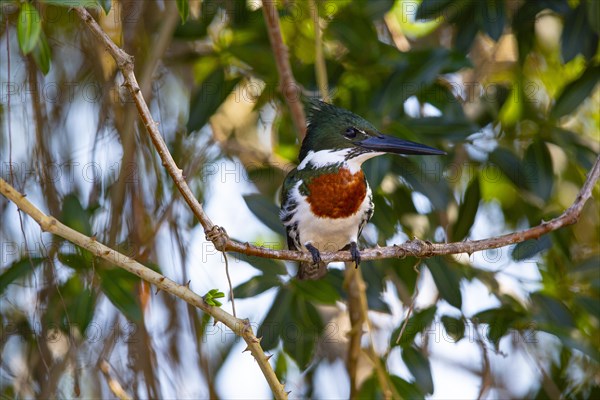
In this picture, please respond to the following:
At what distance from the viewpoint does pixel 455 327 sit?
11.9 ft

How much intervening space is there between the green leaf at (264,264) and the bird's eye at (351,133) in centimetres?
63

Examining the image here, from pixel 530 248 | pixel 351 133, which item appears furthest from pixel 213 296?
pixel 530 248

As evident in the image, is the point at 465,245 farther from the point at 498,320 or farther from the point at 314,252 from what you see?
the point at 498,320

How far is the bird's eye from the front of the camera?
12.0ft

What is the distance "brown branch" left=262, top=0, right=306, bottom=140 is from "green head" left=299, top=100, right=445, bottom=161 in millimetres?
64

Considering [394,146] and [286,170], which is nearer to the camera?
[394,146]

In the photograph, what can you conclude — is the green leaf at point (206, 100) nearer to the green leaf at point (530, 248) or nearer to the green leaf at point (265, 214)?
the green leaf at point (265, 214)

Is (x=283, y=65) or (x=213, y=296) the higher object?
(x=283, y=65)

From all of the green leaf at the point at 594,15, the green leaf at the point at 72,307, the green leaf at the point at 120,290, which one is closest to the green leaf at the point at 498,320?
the green leaf at the point at 594,15

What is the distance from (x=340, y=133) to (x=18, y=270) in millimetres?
1440

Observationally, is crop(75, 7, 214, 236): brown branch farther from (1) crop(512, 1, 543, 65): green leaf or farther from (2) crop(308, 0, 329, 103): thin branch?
(1) crop(512, 1, 543, 65): green leaf

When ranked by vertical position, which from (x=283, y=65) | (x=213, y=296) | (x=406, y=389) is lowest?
(x=406, y=389)

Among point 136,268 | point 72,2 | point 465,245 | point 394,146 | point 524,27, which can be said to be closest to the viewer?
point 72,2

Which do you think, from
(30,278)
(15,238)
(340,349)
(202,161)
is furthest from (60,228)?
(340,349)
